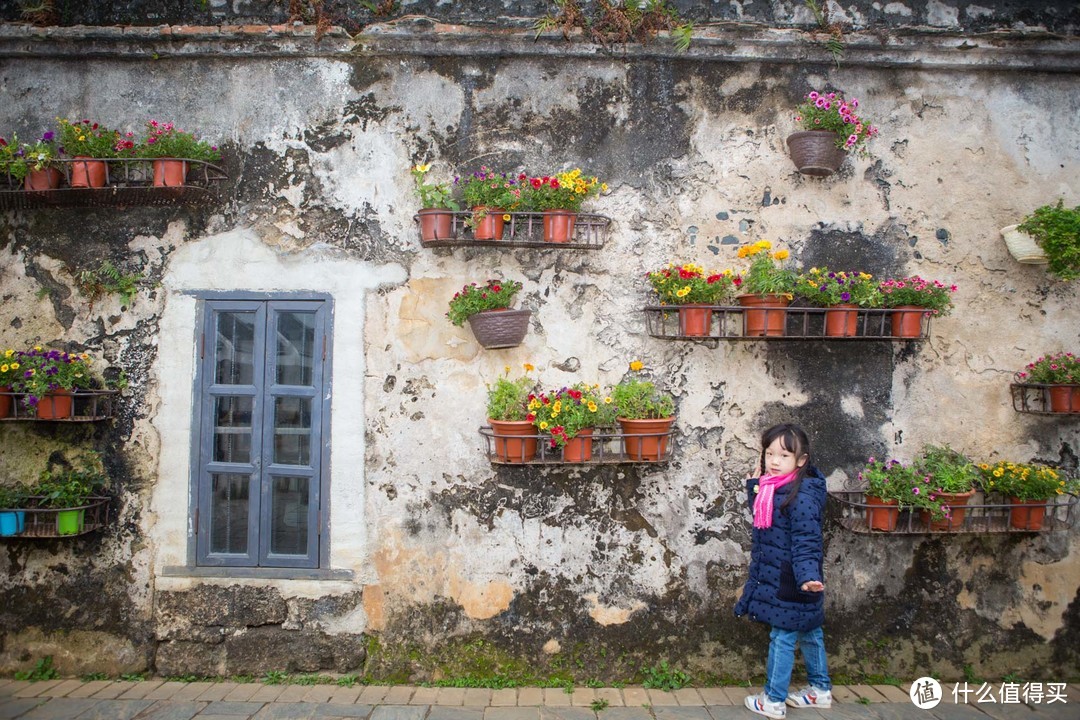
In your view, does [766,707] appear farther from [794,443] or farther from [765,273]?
[765,273]

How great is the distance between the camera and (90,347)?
14.5 ft

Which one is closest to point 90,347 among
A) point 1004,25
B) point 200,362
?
point 200,362

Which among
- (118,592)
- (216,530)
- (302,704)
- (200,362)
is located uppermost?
(200,362)

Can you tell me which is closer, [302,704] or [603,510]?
[302,704]

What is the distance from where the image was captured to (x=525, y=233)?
4223mm

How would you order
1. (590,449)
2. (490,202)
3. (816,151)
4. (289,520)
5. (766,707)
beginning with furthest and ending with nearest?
(289,520) → (816,151) → (490,202) → (590,449) → (766,707)

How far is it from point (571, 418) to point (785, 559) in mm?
1399

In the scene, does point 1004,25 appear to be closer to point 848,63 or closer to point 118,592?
point 848,63

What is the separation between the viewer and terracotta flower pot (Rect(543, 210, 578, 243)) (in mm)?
4121

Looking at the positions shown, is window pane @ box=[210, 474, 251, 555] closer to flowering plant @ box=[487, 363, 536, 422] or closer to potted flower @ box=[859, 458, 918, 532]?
flowering plant @ box=[487, 363, 536, 422]

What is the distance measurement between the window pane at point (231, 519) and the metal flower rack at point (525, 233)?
1.98 meters

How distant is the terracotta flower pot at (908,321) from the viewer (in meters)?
4.05

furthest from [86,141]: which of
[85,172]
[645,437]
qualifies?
[645,437]

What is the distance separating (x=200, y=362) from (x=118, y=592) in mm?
1559
